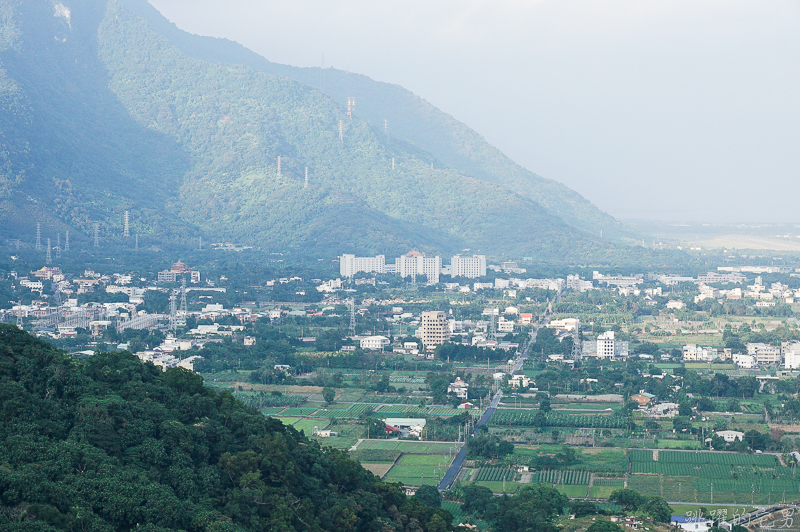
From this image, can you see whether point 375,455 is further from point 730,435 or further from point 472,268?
point 472,268

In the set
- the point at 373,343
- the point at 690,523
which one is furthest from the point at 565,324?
the point at 690,523

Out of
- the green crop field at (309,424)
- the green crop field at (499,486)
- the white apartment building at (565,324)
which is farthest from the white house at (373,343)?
the green crop field at (499,486)

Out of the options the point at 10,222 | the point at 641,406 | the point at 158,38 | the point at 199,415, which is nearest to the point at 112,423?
the point at 199,415

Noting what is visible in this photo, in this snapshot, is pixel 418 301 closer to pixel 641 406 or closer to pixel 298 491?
pixel 641 406

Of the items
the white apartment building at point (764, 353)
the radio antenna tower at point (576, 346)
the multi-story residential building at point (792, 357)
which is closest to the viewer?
the multi-story residential building at point (792, 357)

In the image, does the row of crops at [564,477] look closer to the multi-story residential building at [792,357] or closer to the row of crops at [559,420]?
the row of crops at [559,420]

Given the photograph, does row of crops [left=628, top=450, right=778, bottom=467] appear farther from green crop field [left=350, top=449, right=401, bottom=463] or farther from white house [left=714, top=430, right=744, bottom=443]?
green crop field [left=350, top=449, right=401, bottom=463]

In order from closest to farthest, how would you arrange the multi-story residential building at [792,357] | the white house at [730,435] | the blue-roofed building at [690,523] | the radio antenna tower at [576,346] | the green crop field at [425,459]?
the blue-roofed building at [690,523], the green crop field at [425,459], the white house at [730,435], the multi-story residential building at [792,357], the radio antenna tower at [576,346]
